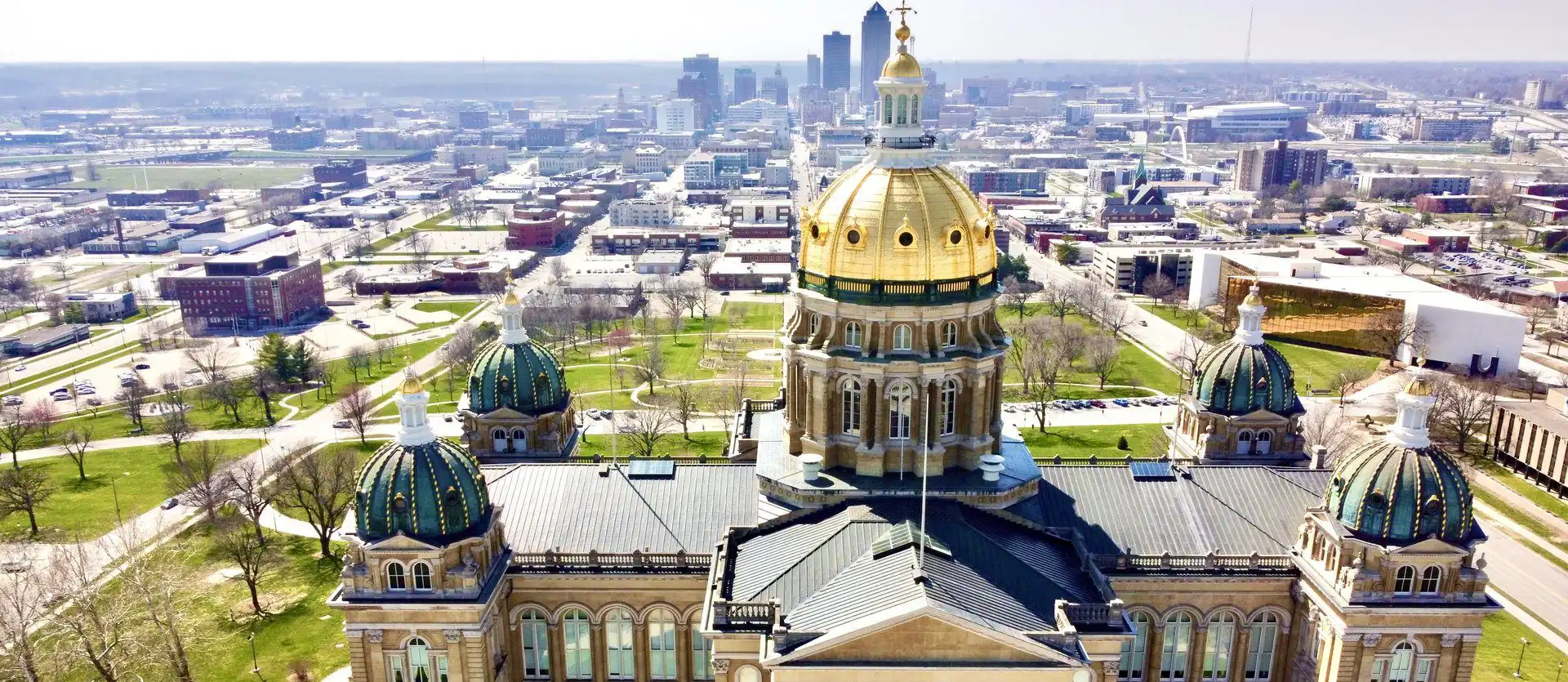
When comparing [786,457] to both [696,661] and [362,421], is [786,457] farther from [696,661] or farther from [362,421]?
[362,421]

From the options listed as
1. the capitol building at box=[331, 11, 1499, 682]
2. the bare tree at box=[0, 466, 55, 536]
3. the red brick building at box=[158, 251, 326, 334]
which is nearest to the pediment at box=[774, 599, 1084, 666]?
the capitol building at box=[331, 11, 1499, 682]

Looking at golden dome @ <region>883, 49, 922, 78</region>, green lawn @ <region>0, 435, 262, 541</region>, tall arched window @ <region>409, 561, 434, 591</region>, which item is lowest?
green lawn @ <region>0, 435, 262, 541</region>

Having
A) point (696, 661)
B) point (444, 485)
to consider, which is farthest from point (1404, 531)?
point (444, 485)

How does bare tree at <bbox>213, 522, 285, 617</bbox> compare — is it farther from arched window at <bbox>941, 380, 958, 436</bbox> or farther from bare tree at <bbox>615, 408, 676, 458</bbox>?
arched window at <bbox>941, 380, 958, 436</bbox>

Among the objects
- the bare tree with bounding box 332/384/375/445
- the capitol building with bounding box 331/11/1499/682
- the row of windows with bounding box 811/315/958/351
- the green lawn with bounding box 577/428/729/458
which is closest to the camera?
the capitol building with bounding box 331/11/1499/682

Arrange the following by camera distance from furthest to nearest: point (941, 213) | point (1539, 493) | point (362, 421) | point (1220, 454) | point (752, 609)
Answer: point (362, 421) < point (1539, 493) < point (1220, 454) < point (941, 213) < point (752, 609)

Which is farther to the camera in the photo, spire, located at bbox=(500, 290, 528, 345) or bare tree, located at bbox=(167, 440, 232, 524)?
bare tree, located at bbox=(167, 440, 232, 524)

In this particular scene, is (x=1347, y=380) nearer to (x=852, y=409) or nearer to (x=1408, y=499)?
(x=1408, y=499)
